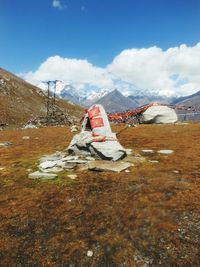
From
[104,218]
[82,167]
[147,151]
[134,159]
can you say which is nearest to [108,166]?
[82,167]

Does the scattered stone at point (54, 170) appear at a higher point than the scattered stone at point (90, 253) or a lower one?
higher

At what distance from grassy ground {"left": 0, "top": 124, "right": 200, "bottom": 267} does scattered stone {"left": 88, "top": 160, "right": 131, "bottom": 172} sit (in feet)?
1.30

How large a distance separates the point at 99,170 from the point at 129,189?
2639mm

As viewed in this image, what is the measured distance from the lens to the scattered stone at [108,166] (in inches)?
470

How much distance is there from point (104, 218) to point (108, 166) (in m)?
4.79

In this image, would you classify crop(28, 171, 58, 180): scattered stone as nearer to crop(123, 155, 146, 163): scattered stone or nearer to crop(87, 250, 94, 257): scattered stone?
crop(123, 155, 146, 163): scattered stone

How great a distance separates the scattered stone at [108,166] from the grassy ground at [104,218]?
40 cm

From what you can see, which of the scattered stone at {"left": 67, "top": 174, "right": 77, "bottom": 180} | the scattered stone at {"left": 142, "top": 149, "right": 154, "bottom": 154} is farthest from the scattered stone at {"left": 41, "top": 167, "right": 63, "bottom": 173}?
the scattered stone at {"left": 142, "top": 149, "right": 154, "bottom": 154}

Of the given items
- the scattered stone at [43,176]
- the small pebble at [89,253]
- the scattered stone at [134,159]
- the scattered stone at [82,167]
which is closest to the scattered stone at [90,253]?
the small pebble at [89,253]

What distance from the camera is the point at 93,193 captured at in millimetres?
9469

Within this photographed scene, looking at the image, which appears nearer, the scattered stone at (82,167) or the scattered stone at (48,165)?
the scattered stone at (82,167)

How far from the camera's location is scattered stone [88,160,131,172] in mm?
11938

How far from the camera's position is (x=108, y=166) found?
12289 mm

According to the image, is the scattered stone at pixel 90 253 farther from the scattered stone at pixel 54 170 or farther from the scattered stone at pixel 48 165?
the scattered stone at pixel 48 165
